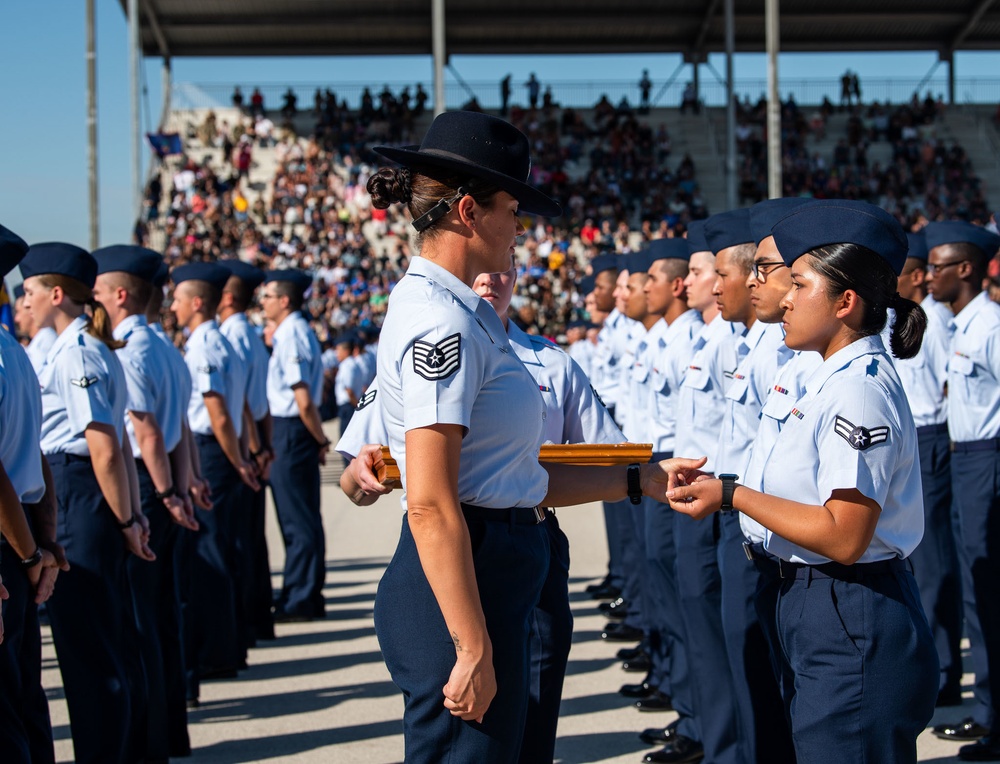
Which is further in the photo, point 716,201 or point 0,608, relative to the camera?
point 716,201

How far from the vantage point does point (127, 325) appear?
222 inches

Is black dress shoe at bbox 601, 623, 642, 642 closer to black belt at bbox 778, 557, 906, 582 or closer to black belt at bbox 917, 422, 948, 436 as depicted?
black belt at bbox 917, 422, 948, 436

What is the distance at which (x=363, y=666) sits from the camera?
7285 millimetres

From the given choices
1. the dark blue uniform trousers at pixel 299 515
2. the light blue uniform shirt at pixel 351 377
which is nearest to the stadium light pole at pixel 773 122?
the light blue uniform shirt at pixel 351 377

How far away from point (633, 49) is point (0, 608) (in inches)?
1449

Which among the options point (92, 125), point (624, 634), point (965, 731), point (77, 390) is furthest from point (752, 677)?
point (92, 125)

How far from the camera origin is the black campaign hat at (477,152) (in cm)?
262

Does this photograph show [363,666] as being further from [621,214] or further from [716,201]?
[716,201]

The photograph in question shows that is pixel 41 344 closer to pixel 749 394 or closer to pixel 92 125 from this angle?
pixel 749 394

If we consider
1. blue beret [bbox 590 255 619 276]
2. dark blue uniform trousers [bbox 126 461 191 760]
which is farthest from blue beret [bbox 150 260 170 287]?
blue beret [bbox 590 255 619 276]

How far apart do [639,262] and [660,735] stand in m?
3.19

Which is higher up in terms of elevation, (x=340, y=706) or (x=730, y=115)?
(x=730, y=115)

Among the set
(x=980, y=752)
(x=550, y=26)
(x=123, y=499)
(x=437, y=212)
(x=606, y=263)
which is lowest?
(x=980, y=752)

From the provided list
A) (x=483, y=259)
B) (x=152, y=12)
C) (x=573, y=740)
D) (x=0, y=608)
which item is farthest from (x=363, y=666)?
(x=152, y=12)
